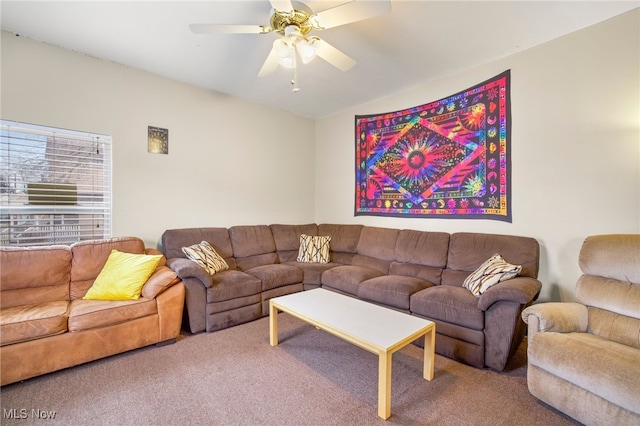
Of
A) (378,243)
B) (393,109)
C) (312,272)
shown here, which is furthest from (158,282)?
(393,109)

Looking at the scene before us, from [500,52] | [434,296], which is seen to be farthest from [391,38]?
[434,296]

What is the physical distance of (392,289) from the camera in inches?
105

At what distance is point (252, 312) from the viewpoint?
2.98m

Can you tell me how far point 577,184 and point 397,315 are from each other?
1.94 metres

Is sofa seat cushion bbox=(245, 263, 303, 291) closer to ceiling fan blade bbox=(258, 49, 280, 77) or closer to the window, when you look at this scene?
the window

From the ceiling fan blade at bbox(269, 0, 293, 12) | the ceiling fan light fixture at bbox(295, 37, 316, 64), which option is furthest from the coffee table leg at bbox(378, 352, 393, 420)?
the ceiling fan blade at bbox(269, 0, 293, 12)

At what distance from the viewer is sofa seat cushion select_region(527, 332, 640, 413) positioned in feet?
4.41

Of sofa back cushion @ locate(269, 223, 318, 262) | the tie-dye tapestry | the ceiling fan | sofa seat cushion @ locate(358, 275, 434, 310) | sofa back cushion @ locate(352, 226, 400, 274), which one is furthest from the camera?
sofa back cushion @ locate(269, 223, 318, 262)

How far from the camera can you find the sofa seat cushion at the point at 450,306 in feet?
7.08

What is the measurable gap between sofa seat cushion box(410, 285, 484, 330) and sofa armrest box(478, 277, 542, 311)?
0.27 ft

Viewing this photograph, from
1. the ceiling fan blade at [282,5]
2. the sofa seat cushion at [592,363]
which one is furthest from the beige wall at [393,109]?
the ceiling fan blade at [282,5]

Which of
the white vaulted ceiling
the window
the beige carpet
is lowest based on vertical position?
the beige carpet

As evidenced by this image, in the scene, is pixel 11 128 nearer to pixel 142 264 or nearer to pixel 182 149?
pixel 182 149

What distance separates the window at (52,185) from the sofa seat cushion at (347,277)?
2420 mm
